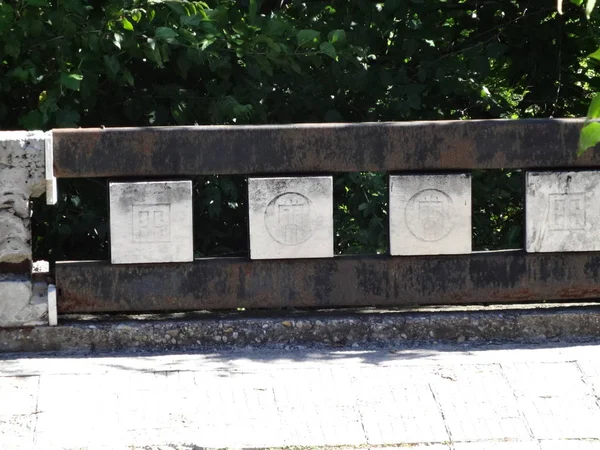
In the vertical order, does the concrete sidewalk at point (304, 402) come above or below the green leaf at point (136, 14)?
below

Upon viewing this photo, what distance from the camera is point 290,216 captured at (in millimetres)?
4496

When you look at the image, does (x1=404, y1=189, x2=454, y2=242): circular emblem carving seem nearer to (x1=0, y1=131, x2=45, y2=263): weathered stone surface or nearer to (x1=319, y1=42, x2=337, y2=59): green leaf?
(x1=319, y1=42, x2=337, y2=59): green leaf

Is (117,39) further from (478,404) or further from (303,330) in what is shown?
(478,404)

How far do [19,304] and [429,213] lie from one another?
1806 millimetres

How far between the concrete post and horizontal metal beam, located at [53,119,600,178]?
104mm

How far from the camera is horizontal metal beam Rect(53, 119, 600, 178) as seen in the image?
14.4 feet

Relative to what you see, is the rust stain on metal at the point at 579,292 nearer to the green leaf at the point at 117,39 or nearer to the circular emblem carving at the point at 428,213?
the circular emblem carving at the point at 428,213

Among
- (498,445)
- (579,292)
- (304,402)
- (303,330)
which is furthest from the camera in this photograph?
(579,292)

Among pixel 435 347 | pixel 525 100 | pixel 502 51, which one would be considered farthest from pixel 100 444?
pixel 525 100

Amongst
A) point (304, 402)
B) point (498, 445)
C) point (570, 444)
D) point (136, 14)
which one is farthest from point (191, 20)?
point (570, 444)

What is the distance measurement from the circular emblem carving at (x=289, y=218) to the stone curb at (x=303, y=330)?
37cm

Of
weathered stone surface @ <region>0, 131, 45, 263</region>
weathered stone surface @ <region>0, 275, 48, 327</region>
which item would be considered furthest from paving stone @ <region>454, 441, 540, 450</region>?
weathered stone surface @ <region>0, 131, 45, 263</region>

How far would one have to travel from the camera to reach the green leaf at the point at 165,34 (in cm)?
527

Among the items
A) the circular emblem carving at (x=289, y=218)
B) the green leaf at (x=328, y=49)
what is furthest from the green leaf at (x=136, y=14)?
the circular emblem carving at (x=289, y=218)
